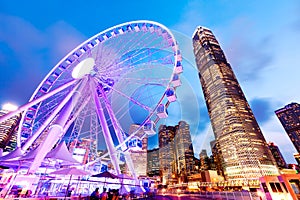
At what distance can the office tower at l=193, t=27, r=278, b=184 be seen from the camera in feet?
256

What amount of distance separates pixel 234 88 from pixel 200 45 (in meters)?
38.5

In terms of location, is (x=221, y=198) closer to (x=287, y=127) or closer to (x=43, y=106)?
(x=43, y=106)

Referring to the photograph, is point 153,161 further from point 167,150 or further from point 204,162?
point 204,162

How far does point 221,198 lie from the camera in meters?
13.5

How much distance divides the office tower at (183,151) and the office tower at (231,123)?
23900mm

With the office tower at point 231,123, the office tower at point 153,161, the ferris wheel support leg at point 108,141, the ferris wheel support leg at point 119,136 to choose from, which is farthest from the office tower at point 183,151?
the ferris wheel support leg at point 108,141

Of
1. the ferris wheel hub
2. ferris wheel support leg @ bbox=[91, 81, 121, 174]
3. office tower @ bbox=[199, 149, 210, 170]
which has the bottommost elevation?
ferris wheel support leg @ bbox=[91, 81, 121, 174]

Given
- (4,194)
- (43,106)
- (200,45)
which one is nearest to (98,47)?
(43,106)

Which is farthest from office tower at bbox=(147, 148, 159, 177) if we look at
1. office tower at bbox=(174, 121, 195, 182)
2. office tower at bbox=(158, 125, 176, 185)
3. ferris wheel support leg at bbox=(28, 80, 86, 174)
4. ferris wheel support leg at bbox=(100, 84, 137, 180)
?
ferris wheel support leg at bbox=(28, 80, 86, 174)

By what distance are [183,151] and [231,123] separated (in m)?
41.9

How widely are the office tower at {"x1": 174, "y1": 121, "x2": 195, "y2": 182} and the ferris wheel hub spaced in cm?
10112

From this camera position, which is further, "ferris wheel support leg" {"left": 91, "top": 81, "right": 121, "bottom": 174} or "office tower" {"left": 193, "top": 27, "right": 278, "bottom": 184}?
"office tower" {"left": 193, "top": 27, "right": 278, "bottom": 184}

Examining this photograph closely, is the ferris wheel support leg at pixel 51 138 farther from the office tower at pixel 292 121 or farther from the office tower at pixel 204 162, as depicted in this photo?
the office tower at pixel 292 121

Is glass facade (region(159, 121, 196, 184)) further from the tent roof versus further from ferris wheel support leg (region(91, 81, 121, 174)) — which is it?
the tent roof
